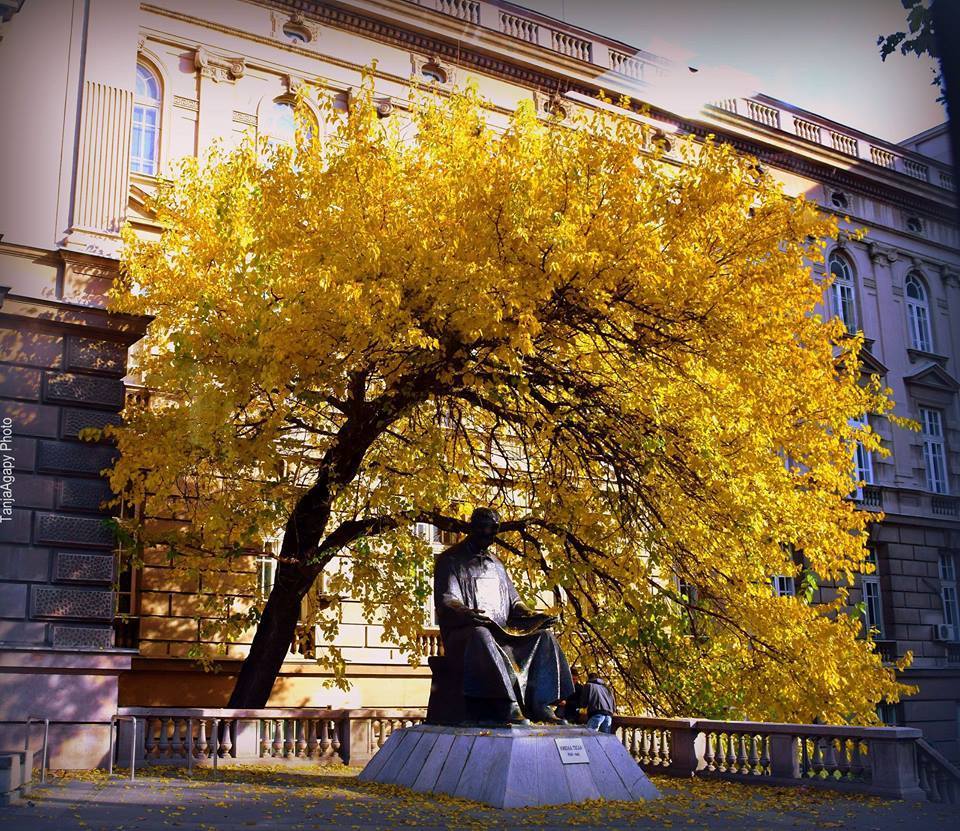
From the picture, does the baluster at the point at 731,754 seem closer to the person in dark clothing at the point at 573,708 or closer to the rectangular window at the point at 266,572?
the person in dark clothing at the point at 573,708

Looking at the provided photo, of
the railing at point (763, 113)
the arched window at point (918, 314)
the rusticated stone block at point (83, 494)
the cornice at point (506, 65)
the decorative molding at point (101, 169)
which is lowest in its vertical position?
the rusticated stone block at point (83, 494)

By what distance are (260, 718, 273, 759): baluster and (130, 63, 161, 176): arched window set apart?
11101 mm

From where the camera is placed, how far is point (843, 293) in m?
31.7

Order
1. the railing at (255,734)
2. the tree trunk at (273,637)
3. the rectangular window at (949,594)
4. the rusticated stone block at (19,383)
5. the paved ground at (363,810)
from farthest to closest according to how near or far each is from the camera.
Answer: the rectangular window at (949,594), the tree trunk at (273,637), the rusticated stone block at (19,383), the railing at (255,734), the paved ground at (363,810)

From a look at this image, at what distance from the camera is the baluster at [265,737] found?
13.8 m

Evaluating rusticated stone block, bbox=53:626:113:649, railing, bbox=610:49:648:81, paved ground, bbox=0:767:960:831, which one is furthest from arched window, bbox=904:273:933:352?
rusticated stone block, bbox=53:626:113:649

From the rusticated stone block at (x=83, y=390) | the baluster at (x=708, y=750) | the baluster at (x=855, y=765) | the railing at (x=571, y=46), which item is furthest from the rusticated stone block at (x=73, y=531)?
the railing at (x=571, y=46)

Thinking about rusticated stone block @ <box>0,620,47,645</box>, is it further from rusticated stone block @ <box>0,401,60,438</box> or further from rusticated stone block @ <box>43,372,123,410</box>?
rusticated stone block @ <box>43,372,123,410</box>

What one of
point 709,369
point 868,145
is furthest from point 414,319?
point 868,145

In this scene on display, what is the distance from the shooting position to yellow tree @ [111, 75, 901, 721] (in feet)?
41.9

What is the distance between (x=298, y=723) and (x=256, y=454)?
386 centimetres

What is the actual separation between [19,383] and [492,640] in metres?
7.49

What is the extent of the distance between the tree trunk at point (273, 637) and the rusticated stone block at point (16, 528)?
129 inches

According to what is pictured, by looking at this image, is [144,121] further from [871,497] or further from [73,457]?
[871,497]
